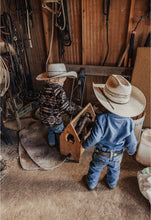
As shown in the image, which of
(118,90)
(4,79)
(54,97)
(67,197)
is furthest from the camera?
(4,79)

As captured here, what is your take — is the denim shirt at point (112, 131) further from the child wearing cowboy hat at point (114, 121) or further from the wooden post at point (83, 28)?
the wooden post at point (83, 28)

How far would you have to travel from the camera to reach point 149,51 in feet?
8.63

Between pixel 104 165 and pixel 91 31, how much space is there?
2.78 m

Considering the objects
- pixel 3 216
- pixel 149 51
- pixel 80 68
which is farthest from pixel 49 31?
pixel 3 216

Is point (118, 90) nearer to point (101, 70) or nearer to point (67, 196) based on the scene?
point (67, 196)

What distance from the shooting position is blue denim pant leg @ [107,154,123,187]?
5.95 feet

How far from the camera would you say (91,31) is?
3225mm

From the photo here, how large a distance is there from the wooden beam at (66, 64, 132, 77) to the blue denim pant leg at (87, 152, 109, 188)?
2.12 m

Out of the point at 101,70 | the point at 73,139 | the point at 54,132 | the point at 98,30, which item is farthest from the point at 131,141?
the point at 98,30

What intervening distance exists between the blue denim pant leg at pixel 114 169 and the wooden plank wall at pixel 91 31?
2.29 meters

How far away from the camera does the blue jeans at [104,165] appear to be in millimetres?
1798

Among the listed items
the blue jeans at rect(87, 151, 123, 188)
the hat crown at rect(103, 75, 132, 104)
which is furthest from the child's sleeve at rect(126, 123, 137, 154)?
the hat crown at rect(103, 75, 132, 104)

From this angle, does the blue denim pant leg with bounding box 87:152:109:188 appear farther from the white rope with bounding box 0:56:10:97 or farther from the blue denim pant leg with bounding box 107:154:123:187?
the white rope with bounding box 0:56:10:97

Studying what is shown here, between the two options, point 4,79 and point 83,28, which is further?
point 83,28
